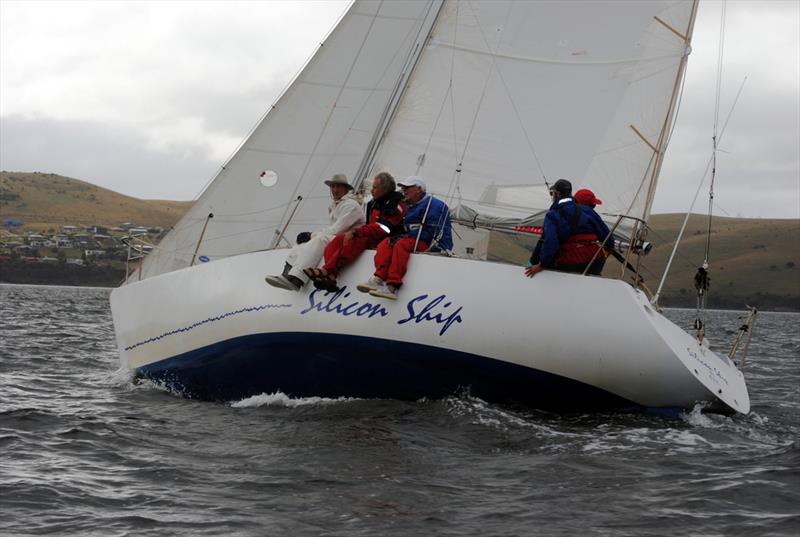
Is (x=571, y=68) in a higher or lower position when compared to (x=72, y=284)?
higher

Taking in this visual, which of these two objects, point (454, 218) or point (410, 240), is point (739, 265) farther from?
point (410, 240)

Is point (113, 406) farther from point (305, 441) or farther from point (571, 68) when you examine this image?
point (571, 68)

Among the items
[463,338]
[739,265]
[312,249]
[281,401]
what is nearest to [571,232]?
[463,338]

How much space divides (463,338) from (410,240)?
2.98 feet

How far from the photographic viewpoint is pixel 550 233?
807 cm

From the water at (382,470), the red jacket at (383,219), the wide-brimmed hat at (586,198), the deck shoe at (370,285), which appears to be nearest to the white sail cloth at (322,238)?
the red jacket at (383,219)

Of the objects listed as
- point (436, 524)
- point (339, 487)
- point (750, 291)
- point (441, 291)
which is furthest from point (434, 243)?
point (750, 291)

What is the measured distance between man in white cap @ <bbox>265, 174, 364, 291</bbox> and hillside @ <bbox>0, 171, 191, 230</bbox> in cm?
11745

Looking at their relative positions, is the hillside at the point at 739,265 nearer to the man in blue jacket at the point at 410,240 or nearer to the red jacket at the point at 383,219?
the man in blue jacket at the point at 410,240

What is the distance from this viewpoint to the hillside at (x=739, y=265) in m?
111

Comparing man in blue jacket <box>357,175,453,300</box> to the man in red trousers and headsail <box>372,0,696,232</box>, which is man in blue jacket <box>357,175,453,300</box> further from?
headsail <box>372,0,696,232</box>

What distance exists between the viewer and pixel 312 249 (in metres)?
8.39

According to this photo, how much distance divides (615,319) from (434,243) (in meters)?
1.64

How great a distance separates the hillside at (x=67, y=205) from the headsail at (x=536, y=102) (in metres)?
116
